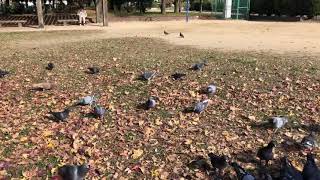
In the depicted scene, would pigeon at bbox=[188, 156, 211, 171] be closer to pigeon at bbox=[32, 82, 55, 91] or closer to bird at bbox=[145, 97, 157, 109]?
bird at bbox=[145, 97, 157, 109]

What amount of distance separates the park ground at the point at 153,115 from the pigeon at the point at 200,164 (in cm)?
7

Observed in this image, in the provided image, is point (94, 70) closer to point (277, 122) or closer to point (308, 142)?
point (277, 122)

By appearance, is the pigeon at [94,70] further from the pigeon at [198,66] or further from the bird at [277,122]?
the bird at [277,122]

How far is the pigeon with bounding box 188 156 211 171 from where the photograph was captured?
5143mm

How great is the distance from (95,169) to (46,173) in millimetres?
533

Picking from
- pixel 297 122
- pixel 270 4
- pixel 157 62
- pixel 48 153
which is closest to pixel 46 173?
pixel 48 153

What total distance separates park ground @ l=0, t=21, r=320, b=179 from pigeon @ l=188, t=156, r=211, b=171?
2.8 inches

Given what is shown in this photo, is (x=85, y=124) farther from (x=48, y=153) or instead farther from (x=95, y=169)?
(x=95, y=169)

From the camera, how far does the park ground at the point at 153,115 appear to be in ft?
17.7

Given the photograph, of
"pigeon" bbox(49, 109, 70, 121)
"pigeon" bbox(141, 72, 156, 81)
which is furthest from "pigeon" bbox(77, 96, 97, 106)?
"pigeon" bbox(141, 72, 156, 81)

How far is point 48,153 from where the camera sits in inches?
220

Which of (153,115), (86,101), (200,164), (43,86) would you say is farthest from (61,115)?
(200,164)

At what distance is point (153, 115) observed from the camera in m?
6.84

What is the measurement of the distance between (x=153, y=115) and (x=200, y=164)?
1771mm
